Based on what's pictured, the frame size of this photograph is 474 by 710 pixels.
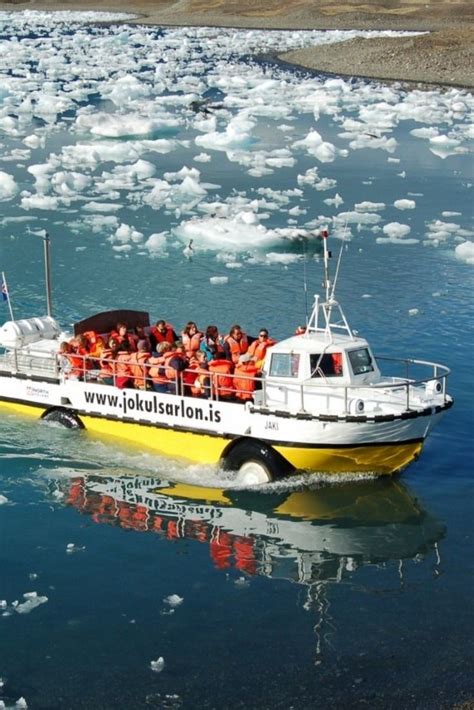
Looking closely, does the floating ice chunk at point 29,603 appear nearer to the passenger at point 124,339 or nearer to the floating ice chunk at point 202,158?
the passenger at point 124,339

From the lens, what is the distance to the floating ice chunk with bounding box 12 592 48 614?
13.4m

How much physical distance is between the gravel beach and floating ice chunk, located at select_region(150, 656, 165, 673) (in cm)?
5481

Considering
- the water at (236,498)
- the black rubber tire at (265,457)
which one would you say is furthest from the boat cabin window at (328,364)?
the water at (236,498)

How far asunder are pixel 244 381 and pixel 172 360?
1.18 m

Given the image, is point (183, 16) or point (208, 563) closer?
point (208, 563)

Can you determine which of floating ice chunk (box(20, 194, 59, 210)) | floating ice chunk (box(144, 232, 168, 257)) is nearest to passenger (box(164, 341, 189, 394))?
floating ice chunk (box(144, 232, 168, 257))

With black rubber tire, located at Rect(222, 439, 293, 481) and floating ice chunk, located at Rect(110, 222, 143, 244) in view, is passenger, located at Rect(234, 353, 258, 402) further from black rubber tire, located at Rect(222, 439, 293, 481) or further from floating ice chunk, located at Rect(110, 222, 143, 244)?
floating ice chunk, located at Rect(110, 222, 143, 244)

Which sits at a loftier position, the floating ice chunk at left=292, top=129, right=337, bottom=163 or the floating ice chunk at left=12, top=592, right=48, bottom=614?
the floating ice chunk at left=12, top=592, right=48, bottom=614

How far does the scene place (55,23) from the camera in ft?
384

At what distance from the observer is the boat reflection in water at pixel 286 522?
1480 cm

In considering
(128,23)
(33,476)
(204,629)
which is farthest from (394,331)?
(128,23)

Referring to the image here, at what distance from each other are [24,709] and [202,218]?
22.3m

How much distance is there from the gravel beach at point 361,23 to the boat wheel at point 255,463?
4958cm

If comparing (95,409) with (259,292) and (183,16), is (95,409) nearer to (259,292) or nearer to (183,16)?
(259,292)
